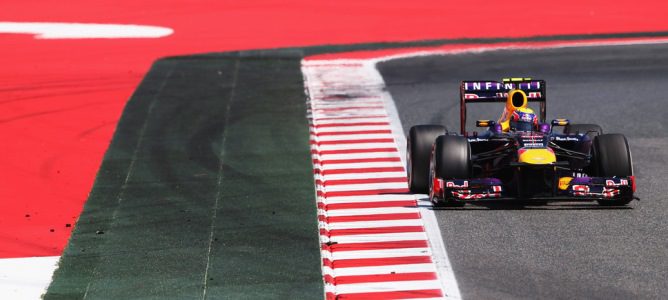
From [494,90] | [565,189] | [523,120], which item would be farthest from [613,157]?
[494,90]

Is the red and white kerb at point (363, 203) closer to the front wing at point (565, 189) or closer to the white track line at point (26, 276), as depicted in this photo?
the front wing at point (565, 189)

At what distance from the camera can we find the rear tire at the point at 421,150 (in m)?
21.4

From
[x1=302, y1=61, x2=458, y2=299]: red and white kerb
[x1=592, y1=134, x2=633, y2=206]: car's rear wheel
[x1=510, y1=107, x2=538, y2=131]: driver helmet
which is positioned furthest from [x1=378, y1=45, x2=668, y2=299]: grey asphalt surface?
[x1=510, y1=107, x2=538, y2=131]: driver helmet

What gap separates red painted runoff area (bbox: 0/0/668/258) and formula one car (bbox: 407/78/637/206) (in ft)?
19.1

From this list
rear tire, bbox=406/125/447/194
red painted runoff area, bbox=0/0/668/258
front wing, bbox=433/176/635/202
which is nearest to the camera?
front wing, bbox=433/176/635/202

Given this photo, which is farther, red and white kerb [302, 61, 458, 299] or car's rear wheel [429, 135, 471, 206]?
car's rear wheel [429, 135, 471, 206]

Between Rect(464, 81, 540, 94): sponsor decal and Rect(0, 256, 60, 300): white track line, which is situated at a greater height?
Rect(464, 81, 540, 94): sponsor decal

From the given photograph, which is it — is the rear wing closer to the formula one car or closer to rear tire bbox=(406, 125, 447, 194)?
the formula one car

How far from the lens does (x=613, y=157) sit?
2003 cm

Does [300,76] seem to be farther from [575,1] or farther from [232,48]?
[575,1]

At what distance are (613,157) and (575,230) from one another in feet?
4.85

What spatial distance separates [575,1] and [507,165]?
29.4 metres

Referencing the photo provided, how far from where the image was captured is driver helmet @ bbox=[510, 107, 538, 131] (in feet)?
69.6

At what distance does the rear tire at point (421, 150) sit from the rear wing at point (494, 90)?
3.30 ft
